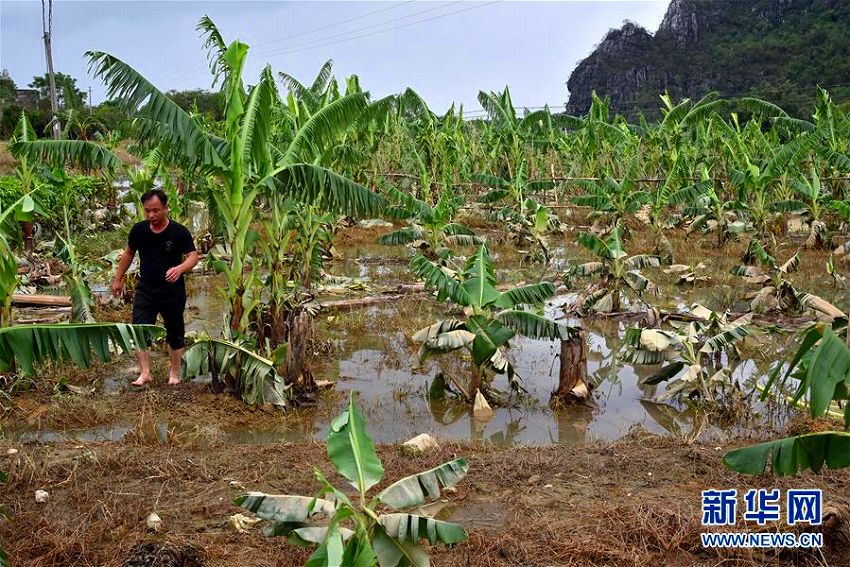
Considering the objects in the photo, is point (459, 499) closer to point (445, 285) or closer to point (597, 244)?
point (445, 285)

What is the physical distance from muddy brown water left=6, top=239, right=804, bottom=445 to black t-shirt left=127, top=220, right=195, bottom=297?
112 centimetres

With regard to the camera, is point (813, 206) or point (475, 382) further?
point (813, 206)

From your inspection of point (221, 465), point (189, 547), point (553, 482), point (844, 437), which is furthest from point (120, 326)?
point (844, 437)

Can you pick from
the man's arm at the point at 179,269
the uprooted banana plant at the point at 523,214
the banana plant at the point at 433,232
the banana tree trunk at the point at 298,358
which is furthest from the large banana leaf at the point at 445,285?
the uprooted banana plant at the point at 523,214

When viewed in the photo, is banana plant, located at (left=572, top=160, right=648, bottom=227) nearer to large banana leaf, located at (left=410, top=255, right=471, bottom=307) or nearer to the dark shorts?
large banana leaf, located at (left=410, top=255, right=471, bottom=307)

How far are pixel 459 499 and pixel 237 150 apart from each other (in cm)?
358

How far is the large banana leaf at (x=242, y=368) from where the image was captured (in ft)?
19.4

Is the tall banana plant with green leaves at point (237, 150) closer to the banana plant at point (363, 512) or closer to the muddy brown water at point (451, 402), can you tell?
the muddy brown water at point (451, 402)

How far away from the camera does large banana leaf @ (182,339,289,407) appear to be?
591 centimetres

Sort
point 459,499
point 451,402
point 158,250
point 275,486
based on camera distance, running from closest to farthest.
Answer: point 459,499 < point 275,486 < point 158,250 < point 451,402

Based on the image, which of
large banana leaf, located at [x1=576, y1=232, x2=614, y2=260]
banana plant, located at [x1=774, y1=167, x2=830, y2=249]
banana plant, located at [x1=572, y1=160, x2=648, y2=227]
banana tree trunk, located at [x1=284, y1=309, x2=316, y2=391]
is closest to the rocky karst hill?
banana plant, located at [x1=774, y1=167, x2=830, y2=249]

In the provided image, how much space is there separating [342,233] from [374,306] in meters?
7.07

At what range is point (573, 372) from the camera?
624cm

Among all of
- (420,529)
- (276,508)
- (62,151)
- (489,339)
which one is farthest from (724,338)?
(62,151)
